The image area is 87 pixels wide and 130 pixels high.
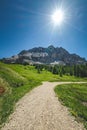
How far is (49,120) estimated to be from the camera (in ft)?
76.5

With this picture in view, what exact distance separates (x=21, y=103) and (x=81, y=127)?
13020mm

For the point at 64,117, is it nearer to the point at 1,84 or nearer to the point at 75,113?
the point at 75,113

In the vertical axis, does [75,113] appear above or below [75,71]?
below

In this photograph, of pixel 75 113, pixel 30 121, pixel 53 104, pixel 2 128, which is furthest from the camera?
pixel 53 104

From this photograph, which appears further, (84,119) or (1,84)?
(1,84)

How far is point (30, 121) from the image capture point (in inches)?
907

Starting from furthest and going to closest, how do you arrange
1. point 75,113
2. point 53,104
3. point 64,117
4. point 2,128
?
1. point 53,104
2. point 75,113
3. point 64,117
4. point 2,128

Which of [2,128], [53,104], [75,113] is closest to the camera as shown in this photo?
[2,128]

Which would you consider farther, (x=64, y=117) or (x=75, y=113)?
(x=75, y=113)

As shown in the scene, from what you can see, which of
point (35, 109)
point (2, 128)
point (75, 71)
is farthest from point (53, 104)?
point (75, 71)

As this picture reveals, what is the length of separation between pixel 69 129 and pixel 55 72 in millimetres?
125421

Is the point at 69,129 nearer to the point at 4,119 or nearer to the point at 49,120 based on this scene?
the point at 49,120

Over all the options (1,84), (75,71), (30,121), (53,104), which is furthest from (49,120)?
(75,71)

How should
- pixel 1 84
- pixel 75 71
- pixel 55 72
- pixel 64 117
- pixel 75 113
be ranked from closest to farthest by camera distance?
pixel 64 117 < pixel 75 113 < pixel 1 84 < pixel 55 72 < pixel 75 71
